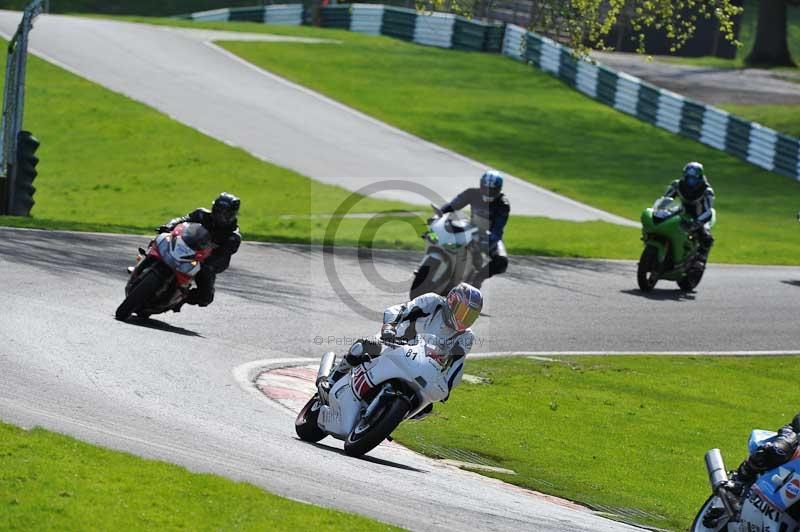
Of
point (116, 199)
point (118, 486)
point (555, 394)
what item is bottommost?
point (116, 199)

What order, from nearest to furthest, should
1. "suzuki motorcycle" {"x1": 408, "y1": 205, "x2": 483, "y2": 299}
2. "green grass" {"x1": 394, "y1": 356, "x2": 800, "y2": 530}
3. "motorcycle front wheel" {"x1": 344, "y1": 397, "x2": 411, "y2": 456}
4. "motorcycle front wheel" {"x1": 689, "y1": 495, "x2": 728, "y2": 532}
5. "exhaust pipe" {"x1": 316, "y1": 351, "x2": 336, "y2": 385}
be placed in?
"motorcycle front wheel" {"x1": 689, "y1": 495, "x2": 728, "y2": 532}, "motorcycle front wheel" {"x1": 344, "y1": 397, "x2": 411, "y2": 456}, "exhaust pipe" {"x1": 316, "y1": 351, "x2": 336, "y2": 385}, "green grass" {"x1": 394, "y1": 356, "x2": 800, "y2": 530}, "suzuki motorcycle" {"x1": 408, "y1": 205, "x2": 483, "y2": 299}

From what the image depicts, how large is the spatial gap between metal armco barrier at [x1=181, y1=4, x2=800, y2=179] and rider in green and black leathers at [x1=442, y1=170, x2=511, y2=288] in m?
16.4

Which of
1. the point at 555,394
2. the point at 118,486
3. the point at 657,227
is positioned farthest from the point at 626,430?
the point at 657,227

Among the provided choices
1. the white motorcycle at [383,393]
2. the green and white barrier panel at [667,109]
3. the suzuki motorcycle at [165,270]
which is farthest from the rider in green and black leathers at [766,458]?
the green and white barrier panel at [667,109]

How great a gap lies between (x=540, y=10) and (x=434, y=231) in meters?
10.0

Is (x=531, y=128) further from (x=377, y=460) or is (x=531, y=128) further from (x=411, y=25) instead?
(x=377, y=460)

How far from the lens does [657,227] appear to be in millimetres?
22953

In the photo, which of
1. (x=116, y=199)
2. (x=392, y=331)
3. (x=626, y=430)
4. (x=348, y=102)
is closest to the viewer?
(x=392, y=331)

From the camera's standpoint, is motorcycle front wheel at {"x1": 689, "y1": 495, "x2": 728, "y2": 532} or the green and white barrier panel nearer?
motorcycle front wheel at {"x1": 689, "y1": 495, "x2": 728, "y2": 532}

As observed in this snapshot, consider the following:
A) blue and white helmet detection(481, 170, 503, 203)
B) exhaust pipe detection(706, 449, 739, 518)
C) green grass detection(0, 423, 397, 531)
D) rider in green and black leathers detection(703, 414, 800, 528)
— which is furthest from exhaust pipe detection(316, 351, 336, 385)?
blue and white helmet detection(481, 170, 503, 203)

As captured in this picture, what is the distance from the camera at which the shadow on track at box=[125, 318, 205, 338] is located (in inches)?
609

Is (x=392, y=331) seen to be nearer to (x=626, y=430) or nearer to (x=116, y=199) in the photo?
(x=626, y=430)

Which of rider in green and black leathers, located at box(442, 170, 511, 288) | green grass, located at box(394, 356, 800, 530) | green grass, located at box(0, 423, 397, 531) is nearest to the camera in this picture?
green grass, located at box(0, 423, 397, 531)

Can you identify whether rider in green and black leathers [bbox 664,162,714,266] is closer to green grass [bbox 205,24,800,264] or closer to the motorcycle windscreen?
green grass [bbox 205,24,800,264]
